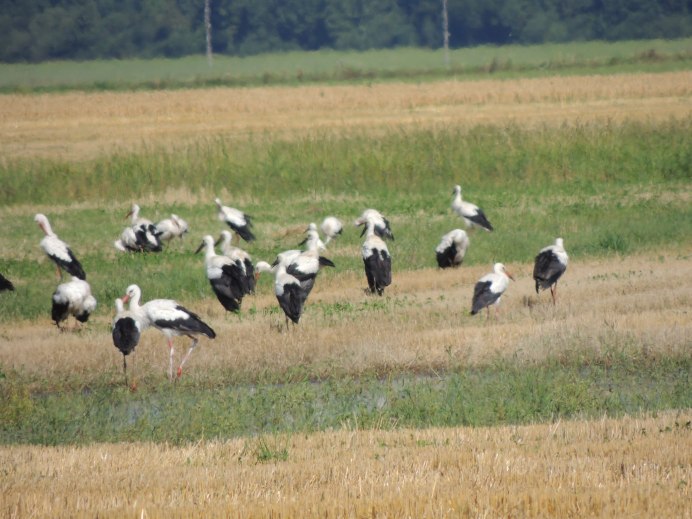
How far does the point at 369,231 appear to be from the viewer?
61.3 ft

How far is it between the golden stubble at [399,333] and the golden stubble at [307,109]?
18231 millimetres

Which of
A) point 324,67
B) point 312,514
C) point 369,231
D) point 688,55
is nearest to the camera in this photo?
point 312,514

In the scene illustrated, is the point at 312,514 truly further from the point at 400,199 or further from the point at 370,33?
the point at 370,33

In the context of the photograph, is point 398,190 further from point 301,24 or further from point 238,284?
point 301,24

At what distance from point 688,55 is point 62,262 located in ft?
183

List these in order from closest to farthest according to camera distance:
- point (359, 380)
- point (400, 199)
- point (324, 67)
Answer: point (359, 380) < point (400, 199) < point (324, 67)

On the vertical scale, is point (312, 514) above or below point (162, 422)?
above

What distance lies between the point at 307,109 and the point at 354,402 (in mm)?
36685

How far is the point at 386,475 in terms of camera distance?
756cm

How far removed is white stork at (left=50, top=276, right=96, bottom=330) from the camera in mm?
14828

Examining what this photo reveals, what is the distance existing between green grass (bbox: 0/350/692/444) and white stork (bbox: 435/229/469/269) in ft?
20.2

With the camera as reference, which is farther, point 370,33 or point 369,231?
point 370,33

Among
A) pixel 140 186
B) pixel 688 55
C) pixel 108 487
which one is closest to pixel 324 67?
pixel 688 55

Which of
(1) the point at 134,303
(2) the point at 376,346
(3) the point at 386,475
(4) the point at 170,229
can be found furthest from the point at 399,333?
(4) the point at 170,229
